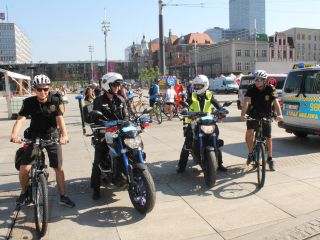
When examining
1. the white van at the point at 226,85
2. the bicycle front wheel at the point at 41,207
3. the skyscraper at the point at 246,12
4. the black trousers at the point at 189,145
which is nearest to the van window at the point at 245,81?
the black trousers at the point at 189,145

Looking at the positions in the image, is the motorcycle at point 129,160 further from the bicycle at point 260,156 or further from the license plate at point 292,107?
the license plate at point 292,107

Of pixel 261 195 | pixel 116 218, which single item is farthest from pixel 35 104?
pixel 261 195

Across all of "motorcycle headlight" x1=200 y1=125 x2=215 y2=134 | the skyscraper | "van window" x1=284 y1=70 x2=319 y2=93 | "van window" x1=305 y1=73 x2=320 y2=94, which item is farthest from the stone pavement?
the skyscraper

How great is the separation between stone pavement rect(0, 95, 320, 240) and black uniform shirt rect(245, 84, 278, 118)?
106 centimetres

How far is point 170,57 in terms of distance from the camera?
12006 centimetres

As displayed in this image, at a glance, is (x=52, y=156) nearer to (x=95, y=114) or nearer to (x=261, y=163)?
(x=95, y=114)

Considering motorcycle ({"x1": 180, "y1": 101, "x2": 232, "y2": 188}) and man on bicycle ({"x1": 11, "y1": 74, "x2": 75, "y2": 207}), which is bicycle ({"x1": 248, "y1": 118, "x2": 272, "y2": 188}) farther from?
man on bicycle ({"x1": 11, "y1": 74, "x2": 75, "y2": 207})

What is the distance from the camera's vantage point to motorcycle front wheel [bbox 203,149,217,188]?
5.46 meters

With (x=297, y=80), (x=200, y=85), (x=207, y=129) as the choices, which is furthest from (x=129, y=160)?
(x=297, y=80)

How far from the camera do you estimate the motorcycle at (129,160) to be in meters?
4.49

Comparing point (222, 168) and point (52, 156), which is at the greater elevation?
point (52, 156)

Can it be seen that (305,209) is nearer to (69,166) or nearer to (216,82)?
(69,166)

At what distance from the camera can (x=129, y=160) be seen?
187 inches

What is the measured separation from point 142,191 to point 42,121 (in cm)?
155
